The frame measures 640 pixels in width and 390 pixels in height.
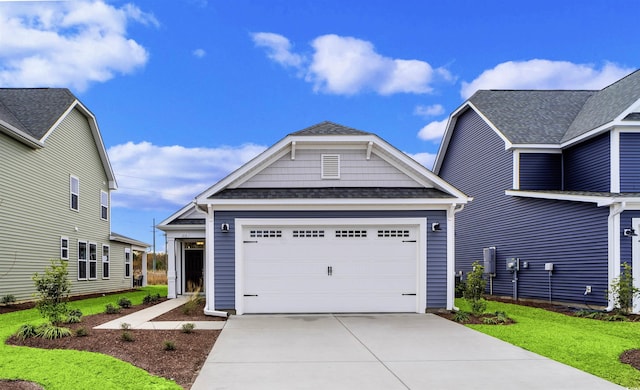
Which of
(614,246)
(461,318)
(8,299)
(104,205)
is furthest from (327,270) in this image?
(104,205)

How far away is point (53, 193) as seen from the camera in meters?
17.0

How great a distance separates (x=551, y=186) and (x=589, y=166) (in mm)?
1695

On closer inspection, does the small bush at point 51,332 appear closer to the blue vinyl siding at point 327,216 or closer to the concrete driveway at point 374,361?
the concrete driveway at point 374,361

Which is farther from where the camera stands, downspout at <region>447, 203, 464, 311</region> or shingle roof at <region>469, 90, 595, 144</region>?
shingle roof at <region>469, 90, 595, 144</region>

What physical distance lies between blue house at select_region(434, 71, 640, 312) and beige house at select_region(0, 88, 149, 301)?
51.7 ft

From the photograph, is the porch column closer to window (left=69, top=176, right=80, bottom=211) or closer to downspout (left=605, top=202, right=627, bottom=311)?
window (left=69, top=176, right=80, bottom=211)

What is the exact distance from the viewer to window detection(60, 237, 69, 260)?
17.5m

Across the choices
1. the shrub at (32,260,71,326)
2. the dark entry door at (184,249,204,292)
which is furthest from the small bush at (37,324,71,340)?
the dark entry door at (184,249,204,292)

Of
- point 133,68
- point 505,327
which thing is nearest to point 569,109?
point 505,327

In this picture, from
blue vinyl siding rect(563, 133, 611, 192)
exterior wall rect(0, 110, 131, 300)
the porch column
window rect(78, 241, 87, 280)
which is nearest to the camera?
blue vinyl siding rect(563, 133, 611, 192)

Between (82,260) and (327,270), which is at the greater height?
(327,270)

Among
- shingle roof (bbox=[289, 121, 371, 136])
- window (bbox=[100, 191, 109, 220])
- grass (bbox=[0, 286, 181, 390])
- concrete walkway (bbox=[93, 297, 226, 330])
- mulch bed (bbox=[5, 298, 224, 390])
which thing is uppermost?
shingle roof (bbox=[289, 121, 371, 136])

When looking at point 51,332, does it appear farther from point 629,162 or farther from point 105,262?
point 105,262

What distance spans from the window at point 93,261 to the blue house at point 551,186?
1596 centimetres
